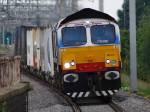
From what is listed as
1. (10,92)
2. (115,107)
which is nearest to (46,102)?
(115,107)

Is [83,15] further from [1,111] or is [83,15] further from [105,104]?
[1,111]

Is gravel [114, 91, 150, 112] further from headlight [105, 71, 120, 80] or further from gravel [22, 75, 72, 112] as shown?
gravel [22, 75, 72, 112]

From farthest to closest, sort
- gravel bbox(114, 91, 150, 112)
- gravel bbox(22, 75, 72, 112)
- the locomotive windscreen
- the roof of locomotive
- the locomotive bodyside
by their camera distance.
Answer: the locomotive bodyside
the locomotive windscreen
the roof of locomotive
gravel bbox(22, 75, 72, 112)
gravel bbox(114, 91, 150, 112)

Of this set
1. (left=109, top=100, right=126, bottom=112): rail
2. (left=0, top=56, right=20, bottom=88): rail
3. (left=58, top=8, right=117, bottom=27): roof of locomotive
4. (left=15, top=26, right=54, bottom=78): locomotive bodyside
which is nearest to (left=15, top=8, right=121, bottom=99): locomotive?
(left=58, top=8, right=117, bottom=27): roof of locomotive

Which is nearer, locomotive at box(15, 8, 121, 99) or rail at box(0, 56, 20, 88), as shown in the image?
rail at box(0, 56, 20, 88)

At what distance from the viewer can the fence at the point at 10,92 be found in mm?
9836

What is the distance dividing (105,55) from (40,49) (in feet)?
35.3

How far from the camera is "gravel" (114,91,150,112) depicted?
17703 mm

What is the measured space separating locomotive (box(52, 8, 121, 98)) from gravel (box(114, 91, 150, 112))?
2.28 ft

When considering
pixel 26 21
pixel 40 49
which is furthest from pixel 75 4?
pixel 40 49

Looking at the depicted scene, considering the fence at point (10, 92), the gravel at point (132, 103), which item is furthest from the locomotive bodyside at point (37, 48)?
the fence at point (10, 92)

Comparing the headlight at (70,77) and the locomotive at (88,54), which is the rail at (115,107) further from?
the headlight at (70,77)

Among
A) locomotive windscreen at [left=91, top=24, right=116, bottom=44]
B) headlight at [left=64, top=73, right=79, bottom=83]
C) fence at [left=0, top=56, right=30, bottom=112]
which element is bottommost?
headlight at [left=64, top=73, right=79, bottom=83]

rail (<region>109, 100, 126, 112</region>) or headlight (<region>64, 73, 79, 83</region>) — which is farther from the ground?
headlight (<region>64, 73, 79, 83</region>)
